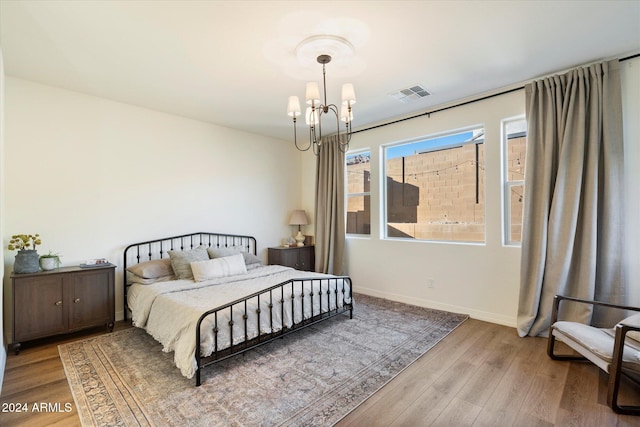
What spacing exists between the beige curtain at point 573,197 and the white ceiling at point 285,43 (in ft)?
1.15

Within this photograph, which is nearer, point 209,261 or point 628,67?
point 628,67

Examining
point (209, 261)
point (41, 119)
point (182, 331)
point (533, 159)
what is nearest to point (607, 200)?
point (533, 159)

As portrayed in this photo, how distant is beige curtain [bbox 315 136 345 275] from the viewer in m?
5.02

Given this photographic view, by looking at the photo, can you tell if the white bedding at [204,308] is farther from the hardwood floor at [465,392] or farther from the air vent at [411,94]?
the air vent at [411,94]

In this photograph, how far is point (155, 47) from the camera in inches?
99.4

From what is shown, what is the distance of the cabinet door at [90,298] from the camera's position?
3039mm

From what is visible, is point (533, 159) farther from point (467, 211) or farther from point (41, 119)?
point (41, 119)

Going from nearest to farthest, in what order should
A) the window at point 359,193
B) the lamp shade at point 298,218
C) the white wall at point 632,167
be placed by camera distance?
the white wall at point 632,167 → the window at point 359,193 → the lamp shade at point 298,218

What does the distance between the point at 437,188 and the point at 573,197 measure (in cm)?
157

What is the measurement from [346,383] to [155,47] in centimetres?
314

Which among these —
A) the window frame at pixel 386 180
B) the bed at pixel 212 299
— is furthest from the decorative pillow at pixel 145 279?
the window frame at pixel 386 180

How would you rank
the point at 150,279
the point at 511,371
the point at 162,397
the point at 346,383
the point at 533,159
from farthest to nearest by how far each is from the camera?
the point at 150,279
the point at 533,159
the point at 511,371
the point at 346,383
the point at 162,397

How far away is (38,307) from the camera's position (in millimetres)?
2850

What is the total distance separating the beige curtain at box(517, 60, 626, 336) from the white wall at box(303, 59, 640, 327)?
5.4 inches
